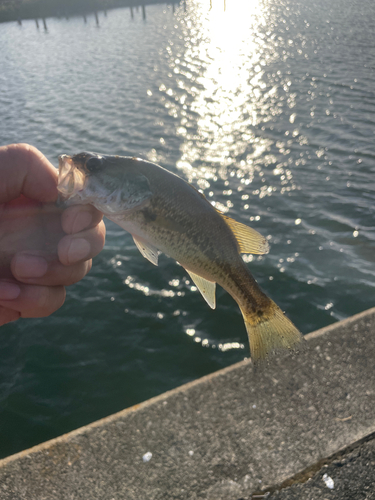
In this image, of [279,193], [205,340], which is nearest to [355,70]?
[279,193]

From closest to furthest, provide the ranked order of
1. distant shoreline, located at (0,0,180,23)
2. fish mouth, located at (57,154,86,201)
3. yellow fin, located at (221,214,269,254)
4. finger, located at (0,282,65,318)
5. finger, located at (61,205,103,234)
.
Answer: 1. fish mouth, located at (57,154,86,201)
2. yellow fin, located at (221,214,269,254)
3. finger, located at (61,205,103,234)
4. finger, located at (0,282,65,318)
5. distant shoreline, located at (0,0,180,23)

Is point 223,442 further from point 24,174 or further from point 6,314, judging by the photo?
point 24,174

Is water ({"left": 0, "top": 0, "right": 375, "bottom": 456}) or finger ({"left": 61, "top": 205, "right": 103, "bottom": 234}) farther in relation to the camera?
water ({"left": 0, "top": 0, "right": 375, "bottom": 456})

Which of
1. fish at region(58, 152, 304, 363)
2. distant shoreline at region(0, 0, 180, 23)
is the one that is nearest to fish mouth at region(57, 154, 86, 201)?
fish at region(58, 152, 304, 363)

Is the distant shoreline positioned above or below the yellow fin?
above

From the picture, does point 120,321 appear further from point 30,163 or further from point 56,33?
point 56,33

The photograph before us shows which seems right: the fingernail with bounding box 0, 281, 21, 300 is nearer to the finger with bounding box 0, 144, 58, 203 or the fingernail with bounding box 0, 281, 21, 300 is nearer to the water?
the finger with bounding box 0, 144, 58, 203

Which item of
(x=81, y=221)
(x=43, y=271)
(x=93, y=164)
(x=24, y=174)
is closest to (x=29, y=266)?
(x=43, y=271)
